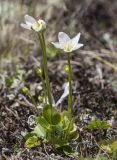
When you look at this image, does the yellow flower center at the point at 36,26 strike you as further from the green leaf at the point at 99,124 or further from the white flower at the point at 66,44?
the green leaf at the point at 99,124

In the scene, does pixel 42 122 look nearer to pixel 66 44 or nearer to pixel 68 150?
pixel 68 150

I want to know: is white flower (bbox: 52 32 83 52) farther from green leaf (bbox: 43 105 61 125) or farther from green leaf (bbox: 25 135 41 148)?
green leaf (bbox: 25 135 41 148)

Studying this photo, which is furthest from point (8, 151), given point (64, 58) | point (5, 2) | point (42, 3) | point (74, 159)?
point (42, 3)

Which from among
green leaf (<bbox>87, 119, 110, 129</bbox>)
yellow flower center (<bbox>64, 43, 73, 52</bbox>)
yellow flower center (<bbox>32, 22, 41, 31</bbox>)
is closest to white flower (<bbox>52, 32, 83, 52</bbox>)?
yellow flower center (<bbox>64, 43, 73, 52</bbox>)

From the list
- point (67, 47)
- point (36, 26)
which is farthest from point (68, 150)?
point (36, 26)

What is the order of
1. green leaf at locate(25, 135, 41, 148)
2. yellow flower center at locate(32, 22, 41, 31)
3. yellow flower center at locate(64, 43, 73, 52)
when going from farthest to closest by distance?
1. green leaf at locate(25, 135, 41, 148)
2. yellow flower center at locate(64, 43, 73, 52)
3. yellow flower center at locate(32, 22, 41, 31)

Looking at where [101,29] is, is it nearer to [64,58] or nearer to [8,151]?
[64,58]

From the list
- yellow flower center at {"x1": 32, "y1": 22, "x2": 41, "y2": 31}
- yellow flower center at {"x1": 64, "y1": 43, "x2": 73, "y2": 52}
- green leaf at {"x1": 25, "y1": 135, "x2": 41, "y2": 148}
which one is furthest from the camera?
green leaf at {"x1": 25, "y1": 135, "x2": 41, "y2": 148}
